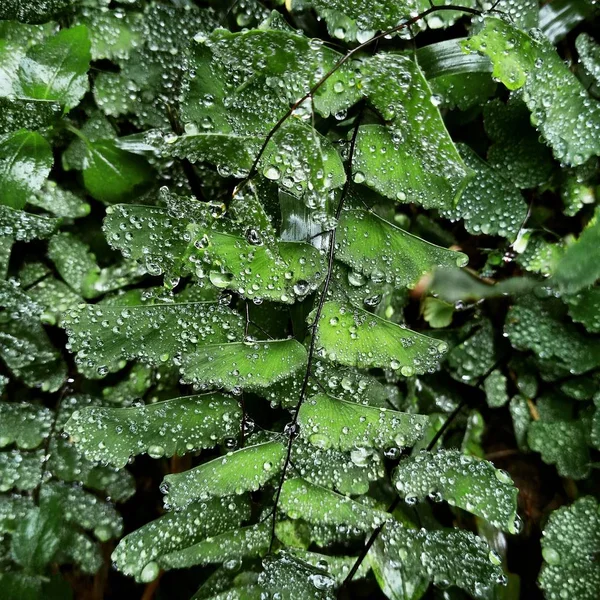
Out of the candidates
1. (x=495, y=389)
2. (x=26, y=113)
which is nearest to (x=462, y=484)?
(x=495, y=389)

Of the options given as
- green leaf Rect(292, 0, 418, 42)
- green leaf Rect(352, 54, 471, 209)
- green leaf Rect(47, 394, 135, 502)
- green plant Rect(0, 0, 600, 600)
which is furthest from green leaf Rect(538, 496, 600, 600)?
green leaf Rect(292, 0, 418, 42)

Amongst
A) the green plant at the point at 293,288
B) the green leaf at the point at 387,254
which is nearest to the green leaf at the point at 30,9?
the green plant at the point at 293,288

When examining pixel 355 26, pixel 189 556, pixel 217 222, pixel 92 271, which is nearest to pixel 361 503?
pixel 189 556

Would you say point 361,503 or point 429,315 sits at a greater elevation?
point 429,315

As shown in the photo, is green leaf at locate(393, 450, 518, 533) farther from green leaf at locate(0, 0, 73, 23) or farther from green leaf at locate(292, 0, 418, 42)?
green leaf at locate(0, 0, 73, 23)

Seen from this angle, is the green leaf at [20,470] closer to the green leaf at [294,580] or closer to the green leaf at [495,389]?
the green leaf at [294,580]

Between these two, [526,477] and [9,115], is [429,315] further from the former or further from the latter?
[9,115]
